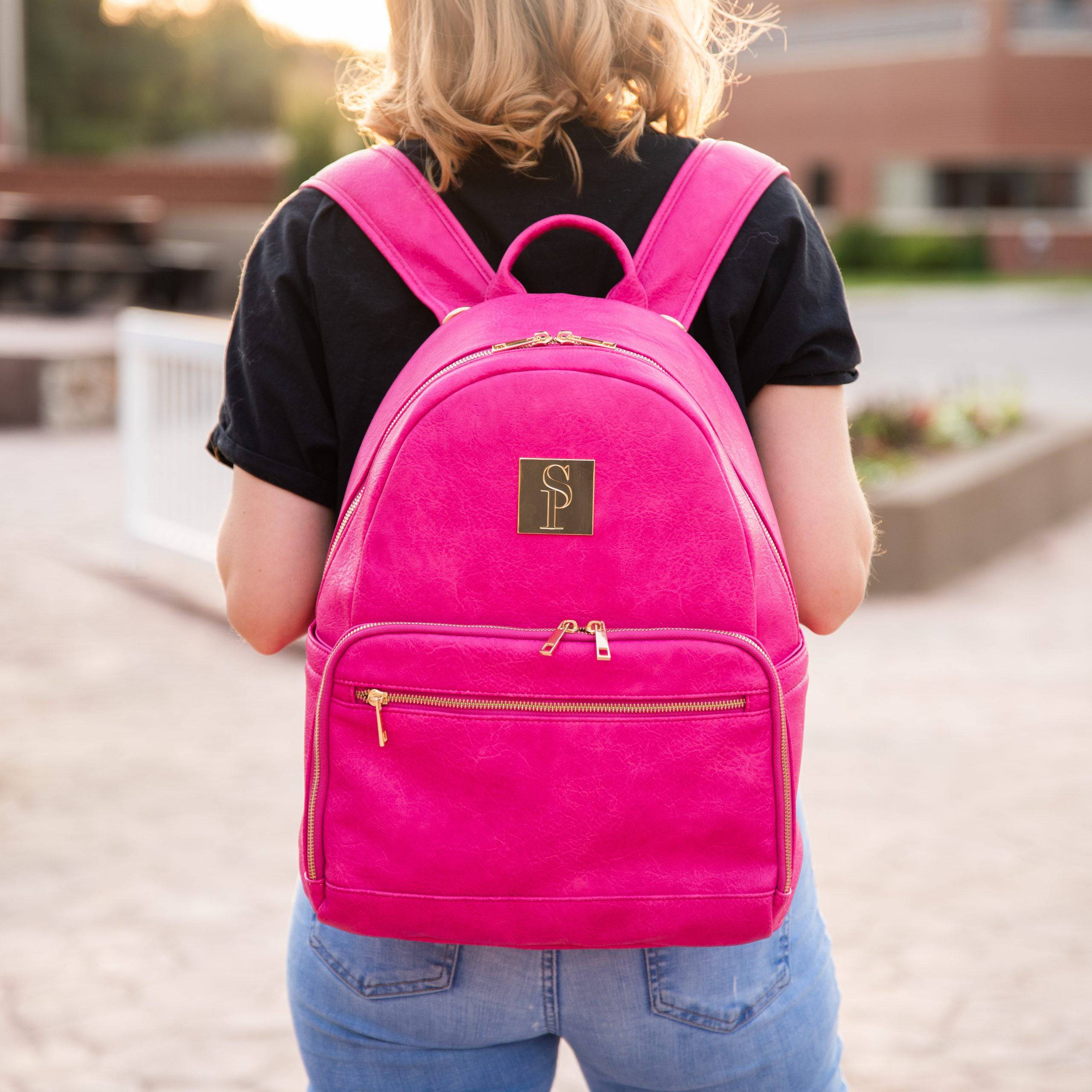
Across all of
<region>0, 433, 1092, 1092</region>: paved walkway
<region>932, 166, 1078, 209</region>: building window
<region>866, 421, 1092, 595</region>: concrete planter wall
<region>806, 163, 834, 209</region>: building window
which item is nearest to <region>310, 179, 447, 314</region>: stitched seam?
<region>0, 433, 1092, 1092</region>: paved walkway

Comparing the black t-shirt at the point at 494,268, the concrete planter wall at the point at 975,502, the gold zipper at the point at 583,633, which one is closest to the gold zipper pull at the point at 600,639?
the gold zipper at the point at 583,633

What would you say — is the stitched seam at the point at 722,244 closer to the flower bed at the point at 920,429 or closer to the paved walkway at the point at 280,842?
the paved walkway at the point at 280,842

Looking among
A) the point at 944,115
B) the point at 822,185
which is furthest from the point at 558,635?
the point at 822,185

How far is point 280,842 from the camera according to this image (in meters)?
4.09

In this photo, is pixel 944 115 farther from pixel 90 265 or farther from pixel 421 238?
pixel 421 238

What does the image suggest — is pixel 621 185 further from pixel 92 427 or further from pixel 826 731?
pixel 92 427

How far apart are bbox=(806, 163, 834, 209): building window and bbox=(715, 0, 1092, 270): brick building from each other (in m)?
0.05

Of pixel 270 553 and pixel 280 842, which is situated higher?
pixel 270 553

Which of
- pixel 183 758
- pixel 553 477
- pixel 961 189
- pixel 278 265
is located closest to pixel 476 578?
pixel 553 477

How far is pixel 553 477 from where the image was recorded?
1204 mm

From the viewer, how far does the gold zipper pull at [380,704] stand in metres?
1.24

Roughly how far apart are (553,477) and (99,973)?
2619mm

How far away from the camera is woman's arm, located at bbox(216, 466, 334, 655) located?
1404 mm

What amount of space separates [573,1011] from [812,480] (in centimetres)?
57
